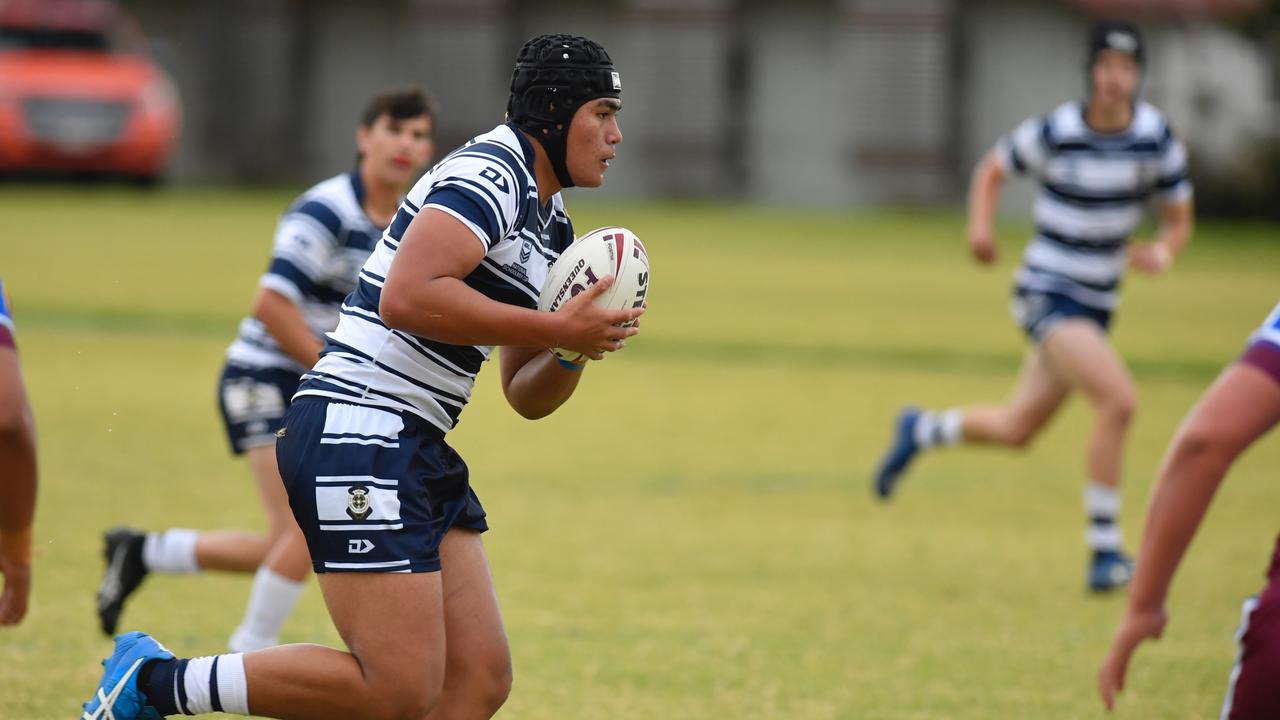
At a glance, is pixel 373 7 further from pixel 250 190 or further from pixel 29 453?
pixel 29 453

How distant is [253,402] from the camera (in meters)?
6.91

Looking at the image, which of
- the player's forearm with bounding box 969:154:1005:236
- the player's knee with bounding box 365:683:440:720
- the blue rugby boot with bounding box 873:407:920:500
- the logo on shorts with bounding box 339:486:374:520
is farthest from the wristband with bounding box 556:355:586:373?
the blue rugby boot with bounding box 873:407:920:500

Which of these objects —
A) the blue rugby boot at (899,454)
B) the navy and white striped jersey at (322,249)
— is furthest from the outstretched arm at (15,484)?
the blue rugby boot at (899,454)

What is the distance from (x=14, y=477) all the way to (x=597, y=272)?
1748 millimetres

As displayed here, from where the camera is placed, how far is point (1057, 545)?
952 centimetres

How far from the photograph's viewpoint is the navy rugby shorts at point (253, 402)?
22.6ft

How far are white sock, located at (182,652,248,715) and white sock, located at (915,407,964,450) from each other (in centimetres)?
626

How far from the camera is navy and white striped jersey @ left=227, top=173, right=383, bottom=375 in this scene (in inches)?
261

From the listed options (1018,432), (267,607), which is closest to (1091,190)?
(1018,432)

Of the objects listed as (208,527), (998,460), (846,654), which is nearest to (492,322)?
(846,654)

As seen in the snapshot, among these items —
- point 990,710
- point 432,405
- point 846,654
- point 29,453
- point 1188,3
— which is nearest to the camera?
point 432,405

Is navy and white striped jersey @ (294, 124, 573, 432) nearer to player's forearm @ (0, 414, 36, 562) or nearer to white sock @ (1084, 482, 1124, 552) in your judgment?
player's forearm @ (0, 414, 36, 562)

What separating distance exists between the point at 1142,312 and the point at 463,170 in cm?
1795

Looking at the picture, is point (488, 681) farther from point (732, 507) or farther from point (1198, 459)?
point (732, 507)
